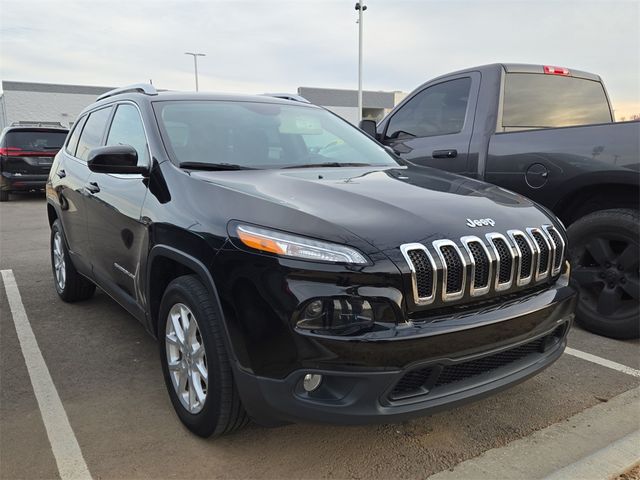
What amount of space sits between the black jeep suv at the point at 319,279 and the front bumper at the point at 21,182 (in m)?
A: 10.6

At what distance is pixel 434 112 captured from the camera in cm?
502

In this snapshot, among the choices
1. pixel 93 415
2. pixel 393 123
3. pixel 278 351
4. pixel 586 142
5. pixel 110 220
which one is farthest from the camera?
pixel 393 123

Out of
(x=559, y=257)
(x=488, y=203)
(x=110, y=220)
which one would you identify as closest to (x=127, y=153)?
(x=110, y=220)

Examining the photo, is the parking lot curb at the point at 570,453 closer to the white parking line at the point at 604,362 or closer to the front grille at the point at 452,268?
the white parking line at the point at 604,362

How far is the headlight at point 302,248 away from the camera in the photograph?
78.9 inches

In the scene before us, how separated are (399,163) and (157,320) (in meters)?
1.82

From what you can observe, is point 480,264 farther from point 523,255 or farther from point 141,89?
point 141,89

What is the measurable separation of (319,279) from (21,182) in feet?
40.6

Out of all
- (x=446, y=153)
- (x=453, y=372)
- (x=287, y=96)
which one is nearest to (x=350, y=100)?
(x=446, y=153)

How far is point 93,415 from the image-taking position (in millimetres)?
2768

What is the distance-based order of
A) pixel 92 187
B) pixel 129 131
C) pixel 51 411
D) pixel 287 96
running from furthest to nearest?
pixel 287 96
pixel 92 187
pixel 129 131
pixel 51 411

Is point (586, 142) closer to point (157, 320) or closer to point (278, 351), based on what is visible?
point (278, 351)

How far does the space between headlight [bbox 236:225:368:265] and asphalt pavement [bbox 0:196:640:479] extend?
38.9 inches

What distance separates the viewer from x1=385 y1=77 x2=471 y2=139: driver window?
15.5 ft
